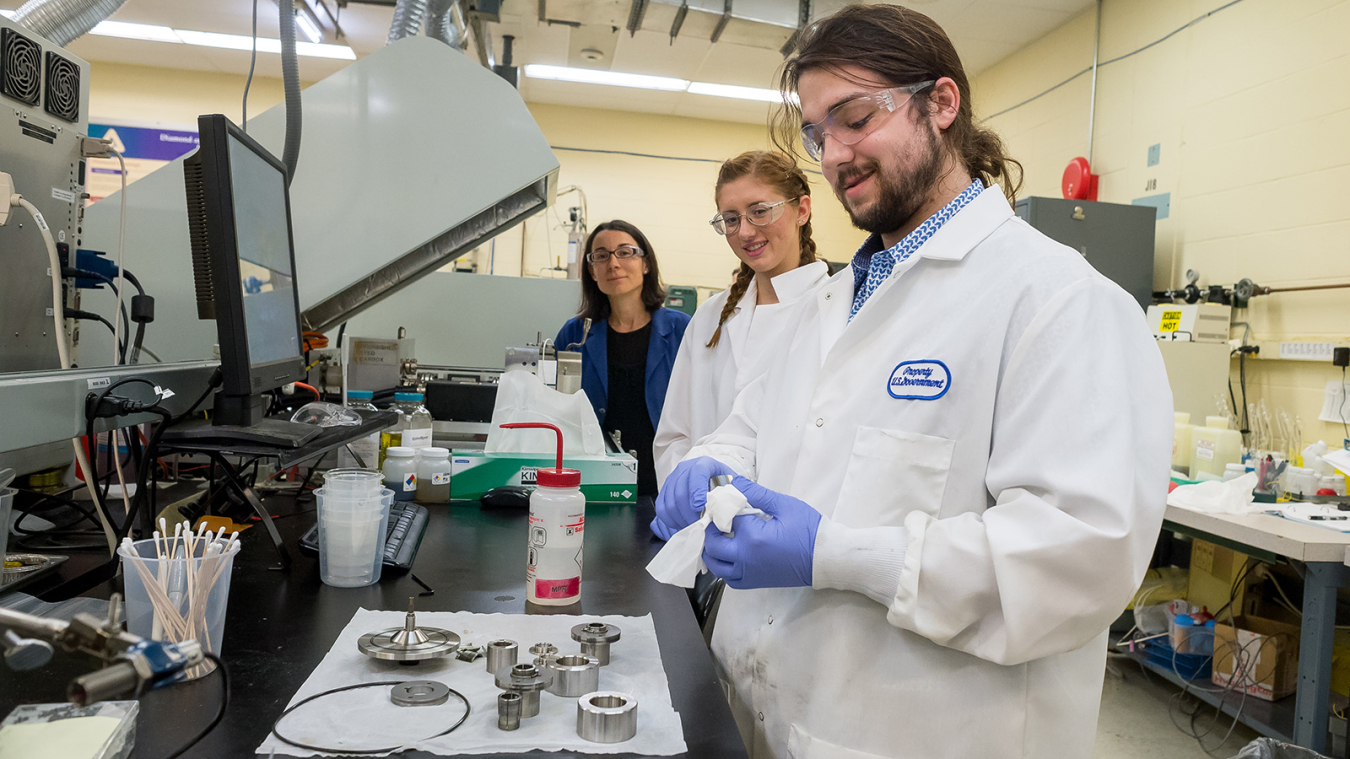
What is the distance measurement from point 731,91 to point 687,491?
5480mm

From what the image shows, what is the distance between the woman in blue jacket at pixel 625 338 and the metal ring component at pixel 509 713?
165 cm

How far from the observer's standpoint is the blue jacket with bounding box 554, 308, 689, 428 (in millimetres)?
2438

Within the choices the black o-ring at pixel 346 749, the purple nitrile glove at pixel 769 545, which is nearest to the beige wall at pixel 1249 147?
the purple nitrile glove at pixel 769 545

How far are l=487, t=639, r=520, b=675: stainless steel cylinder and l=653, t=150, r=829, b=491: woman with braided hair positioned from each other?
3.65 feet

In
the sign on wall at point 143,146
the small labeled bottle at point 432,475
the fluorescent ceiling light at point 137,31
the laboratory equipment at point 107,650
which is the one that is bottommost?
the small labeled bottle at point 432,475

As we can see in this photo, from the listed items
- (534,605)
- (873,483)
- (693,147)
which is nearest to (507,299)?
(534,605)

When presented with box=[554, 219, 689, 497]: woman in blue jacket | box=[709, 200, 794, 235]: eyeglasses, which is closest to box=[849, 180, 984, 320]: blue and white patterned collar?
box=[709, 200, 794, 235]: eyeglasses

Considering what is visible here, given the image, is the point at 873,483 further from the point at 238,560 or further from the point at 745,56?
the point at 745,56

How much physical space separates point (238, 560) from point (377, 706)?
58 centimetres

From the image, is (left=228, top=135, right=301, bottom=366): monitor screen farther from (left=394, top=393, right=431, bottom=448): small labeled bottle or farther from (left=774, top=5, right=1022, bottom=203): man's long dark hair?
(left=774, top=5, right=1022, bottom=203): man's long dark hair

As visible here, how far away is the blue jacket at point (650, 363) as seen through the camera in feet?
8.00

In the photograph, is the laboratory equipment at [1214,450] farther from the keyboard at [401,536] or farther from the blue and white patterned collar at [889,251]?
the keyboard at [401,536]

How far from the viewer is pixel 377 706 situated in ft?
2.40

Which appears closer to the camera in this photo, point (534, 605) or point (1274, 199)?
point (534, 605)
